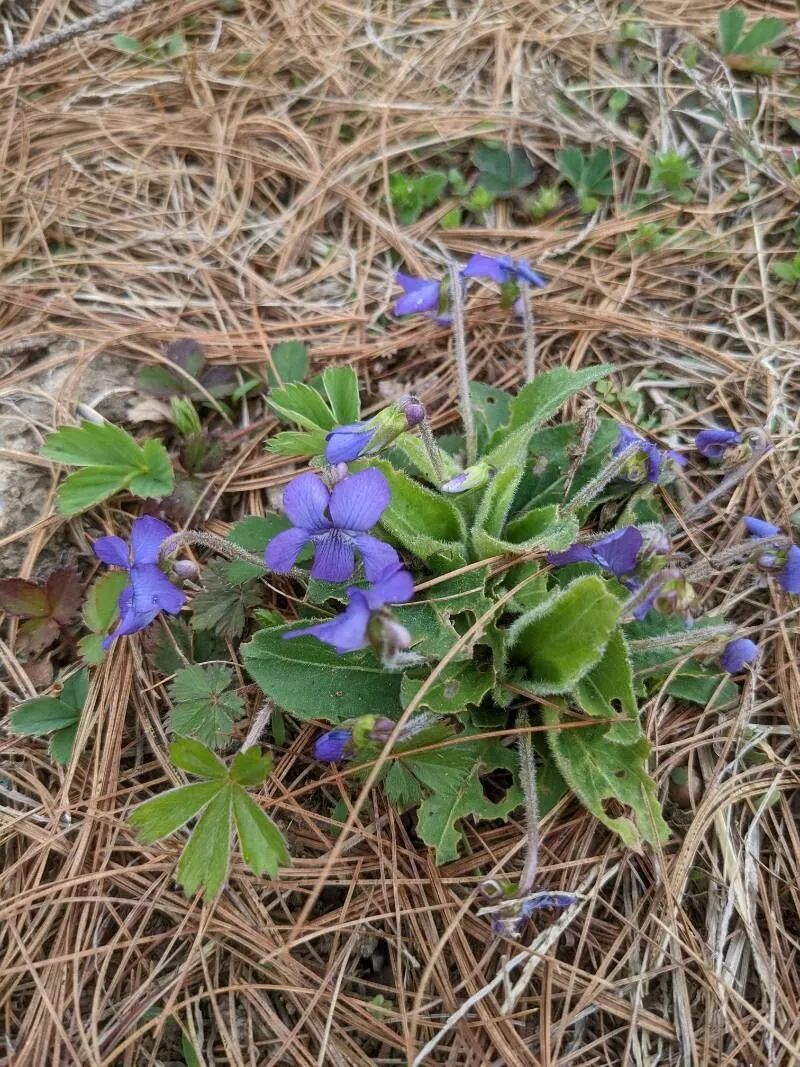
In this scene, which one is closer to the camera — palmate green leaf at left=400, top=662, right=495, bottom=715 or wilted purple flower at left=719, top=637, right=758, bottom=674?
palmate green leaf at left=400, top=662, right=495, bottom=715

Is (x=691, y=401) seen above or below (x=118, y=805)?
above

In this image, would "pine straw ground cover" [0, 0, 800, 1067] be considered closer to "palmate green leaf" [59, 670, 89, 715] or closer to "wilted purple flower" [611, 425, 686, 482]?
"palmate green leaf" [59, 670, 89, 715]

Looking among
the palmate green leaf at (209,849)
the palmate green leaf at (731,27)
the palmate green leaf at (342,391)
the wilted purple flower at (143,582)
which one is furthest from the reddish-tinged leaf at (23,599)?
the palmate green leaf at (731,27)

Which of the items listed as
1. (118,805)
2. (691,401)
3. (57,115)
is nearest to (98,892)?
(118,805)

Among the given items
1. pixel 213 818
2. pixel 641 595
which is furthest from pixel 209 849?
pixel 641 595

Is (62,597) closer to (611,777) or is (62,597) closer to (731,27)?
(611,777)

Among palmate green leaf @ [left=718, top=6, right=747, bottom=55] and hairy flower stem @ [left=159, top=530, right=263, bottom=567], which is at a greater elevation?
palmate green leaf @ [left=718, top=6, right=747, bottom=55]

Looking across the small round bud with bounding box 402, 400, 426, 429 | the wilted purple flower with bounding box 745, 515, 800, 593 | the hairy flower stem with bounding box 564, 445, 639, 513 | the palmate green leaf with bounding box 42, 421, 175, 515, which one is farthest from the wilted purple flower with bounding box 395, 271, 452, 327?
the wilted purple flower with bounding box 745, 515, 800, 593

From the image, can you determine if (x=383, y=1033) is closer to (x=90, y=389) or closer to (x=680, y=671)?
(x=680, y=671)
